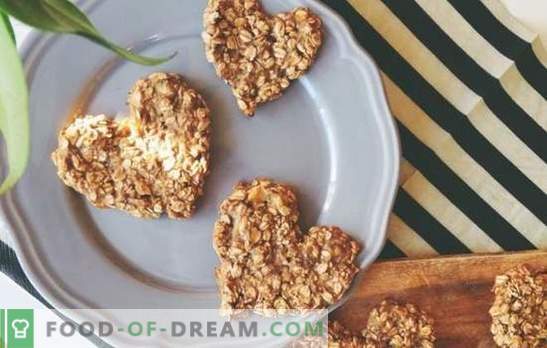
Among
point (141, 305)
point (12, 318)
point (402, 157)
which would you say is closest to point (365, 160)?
point (402, 157)

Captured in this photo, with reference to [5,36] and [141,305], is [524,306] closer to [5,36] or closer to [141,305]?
[141,305]

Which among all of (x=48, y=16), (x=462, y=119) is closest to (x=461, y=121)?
(x=462, y=119)

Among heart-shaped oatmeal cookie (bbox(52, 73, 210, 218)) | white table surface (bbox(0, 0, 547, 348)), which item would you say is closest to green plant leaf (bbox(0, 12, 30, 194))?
heart-shaped oatmeal cookie (bbox(52, 73, 210, 218))

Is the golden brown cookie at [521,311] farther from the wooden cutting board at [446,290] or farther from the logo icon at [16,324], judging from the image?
the logo icon at [16,324]

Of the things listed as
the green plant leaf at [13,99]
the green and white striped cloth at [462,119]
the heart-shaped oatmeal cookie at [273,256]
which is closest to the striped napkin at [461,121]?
the green and white striped cloth at [462,119]

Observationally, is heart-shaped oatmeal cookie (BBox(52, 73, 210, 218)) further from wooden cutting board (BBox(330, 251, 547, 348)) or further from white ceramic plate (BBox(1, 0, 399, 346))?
wooden cutting board (BBox(330, 251, 547, 348))

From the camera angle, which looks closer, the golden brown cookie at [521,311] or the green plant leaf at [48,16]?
the green plant leaf at [48,16]
